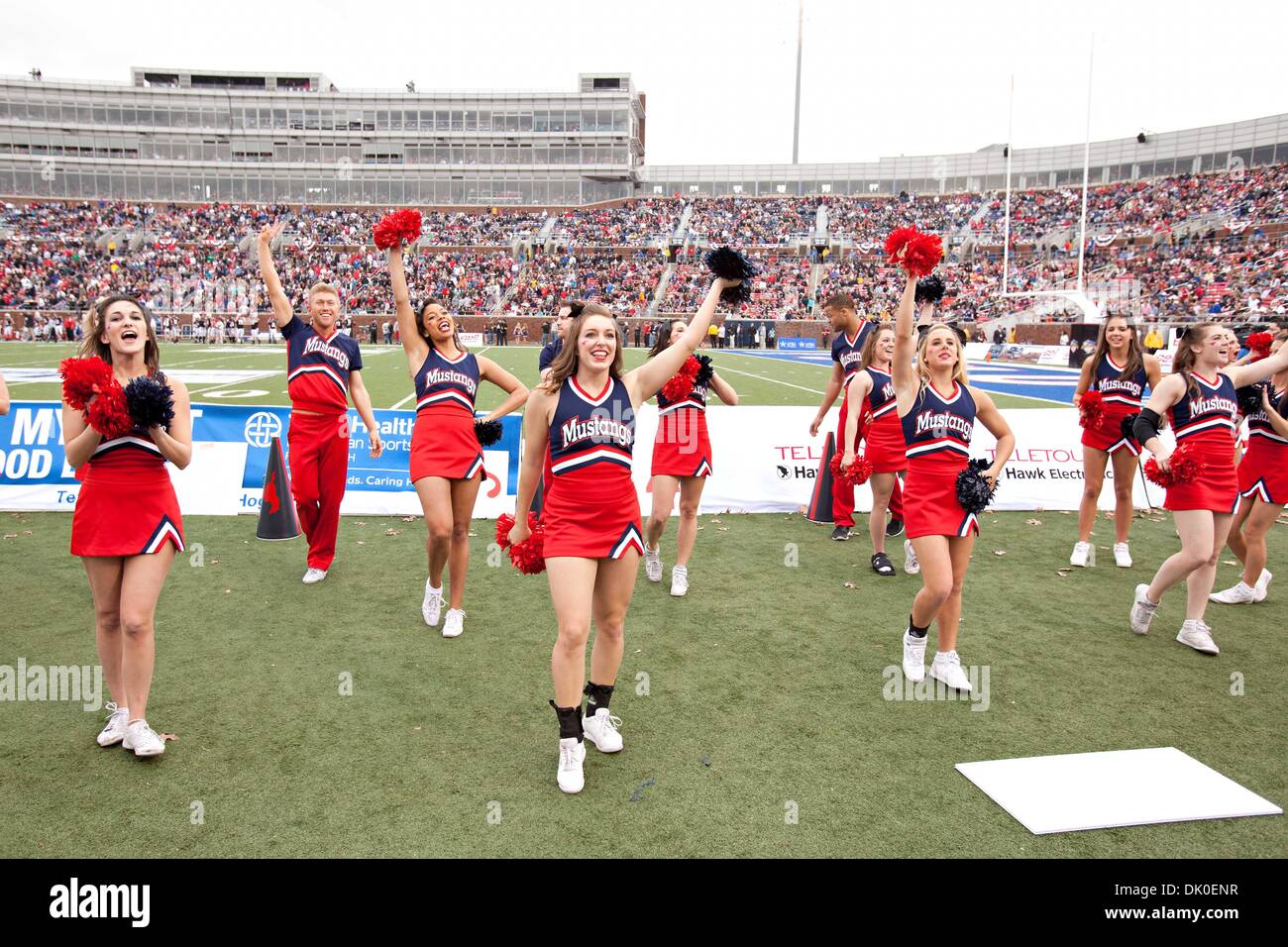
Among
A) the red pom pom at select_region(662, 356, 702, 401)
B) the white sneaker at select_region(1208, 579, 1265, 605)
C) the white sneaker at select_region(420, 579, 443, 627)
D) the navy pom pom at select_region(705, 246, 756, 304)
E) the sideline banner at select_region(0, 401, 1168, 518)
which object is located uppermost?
the navy pom pom at select_region(705, 246, 756, 304)

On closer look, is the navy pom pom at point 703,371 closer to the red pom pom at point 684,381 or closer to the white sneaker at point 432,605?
the red pom pom at point 684,381

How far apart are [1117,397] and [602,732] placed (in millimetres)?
5622

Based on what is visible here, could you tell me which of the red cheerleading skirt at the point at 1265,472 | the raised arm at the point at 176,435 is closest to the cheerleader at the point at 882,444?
the red cheerleading skirt at the point at 1265,472

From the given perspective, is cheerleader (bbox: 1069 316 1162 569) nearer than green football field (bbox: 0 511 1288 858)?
No

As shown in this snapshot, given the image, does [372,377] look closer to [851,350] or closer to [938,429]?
[851,350]

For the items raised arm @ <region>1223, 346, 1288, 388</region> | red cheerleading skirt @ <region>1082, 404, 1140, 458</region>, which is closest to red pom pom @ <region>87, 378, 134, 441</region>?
raised arm @ <region>1223, 346, 1288, 388</region>

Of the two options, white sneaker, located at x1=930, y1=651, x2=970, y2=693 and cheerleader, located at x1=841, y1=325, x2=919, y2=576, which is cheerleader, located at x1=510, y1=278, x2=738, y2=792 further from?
cheerleader, located at x1=841, y1=325, x2=919, y2=576

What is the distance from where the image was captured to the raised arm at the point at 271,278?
5680 mm

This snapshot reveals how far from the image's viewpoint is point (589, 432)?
3537mm

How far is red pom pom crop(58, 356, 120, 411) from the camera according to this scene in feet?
11.3

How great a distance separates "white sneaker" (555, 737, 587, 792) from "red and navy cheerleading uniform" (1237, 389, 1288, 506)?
17.5ft

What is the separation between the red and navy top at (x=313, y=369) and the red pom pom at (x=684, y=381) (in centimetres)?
240

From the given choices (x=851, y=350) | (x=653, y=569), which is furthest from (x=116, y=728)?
(x=851, y=350)

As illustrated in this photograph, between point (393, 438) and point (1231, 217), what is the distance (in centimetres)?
5449
